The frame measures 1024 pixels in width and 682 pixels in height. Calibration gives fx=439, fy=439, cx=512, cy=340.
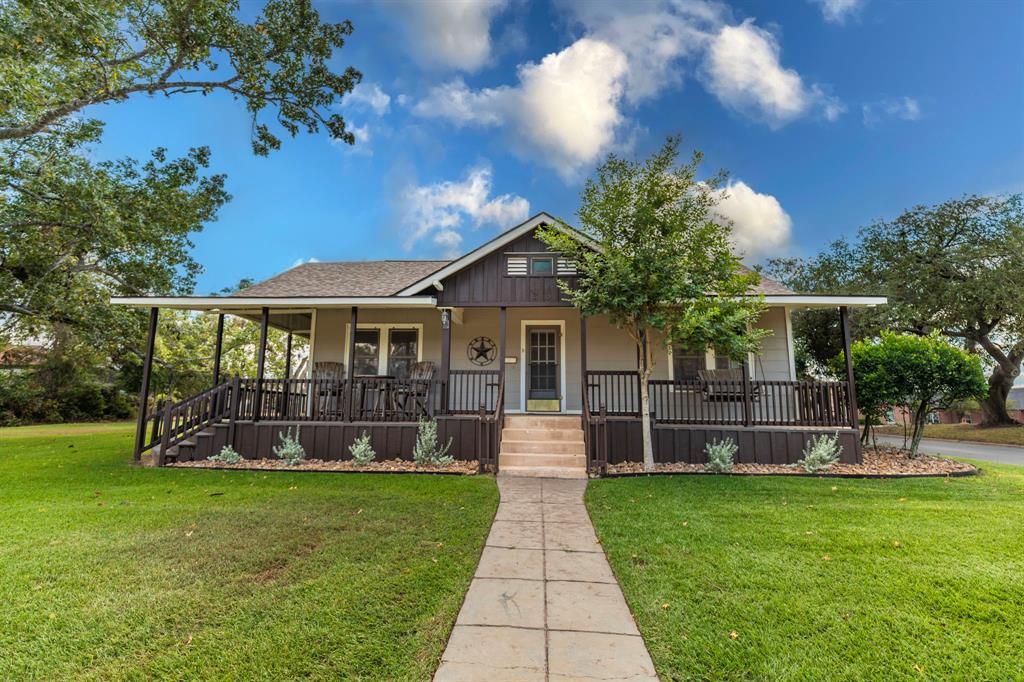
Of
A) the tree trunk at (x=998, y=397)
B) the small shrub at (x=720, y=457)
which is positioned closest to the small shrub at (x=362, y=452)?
the small shrub at (x=720, y=457)

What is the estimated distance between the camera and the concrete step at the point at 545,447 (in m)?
8.05

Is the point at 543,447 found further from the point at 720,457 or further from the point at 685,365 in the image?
the point at 685,365

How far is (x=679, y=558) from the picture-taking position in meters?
3.71

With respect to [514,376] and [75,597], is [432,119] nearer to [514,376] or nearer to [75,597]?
[514,376]

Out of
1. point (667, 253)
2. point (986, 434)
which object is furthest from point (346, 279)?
point (986, 434)

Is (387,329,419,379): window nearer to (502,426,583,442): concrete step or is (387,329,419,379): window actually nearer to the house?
the house

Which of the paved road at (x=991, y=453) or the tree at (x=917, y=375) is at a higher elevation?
the tree at (x=917, y=375)

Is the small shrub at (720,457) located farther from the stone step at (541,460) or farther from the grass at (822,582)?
the stone step at (541,460)

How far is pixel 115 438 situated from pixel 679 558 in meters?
16.6

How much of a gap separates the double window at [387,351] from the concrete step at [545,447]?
3.77m

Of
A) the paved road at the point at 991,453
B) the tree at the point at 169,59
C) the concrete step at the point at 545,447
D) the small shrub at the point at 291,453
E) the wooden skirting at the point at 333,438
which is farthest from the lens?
the paved road at the point at 991,453

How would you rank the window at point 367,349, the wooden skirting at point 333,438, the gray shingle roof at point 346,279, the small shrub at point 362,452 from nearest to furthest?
the small shrub at point 362,452 → the wooden skirting at point 333,438 → the gray shingle roof at point 346,279 → the window at point 367,349

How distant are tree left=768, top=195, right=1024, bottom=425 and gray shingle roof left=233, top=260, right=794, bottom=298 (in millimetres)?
11513

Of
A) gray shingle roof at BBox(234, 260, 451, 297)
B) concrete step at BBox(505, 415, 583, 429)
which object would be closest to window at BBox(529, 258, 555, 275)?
concrete step at BBox(505, 415, 583, 429)
